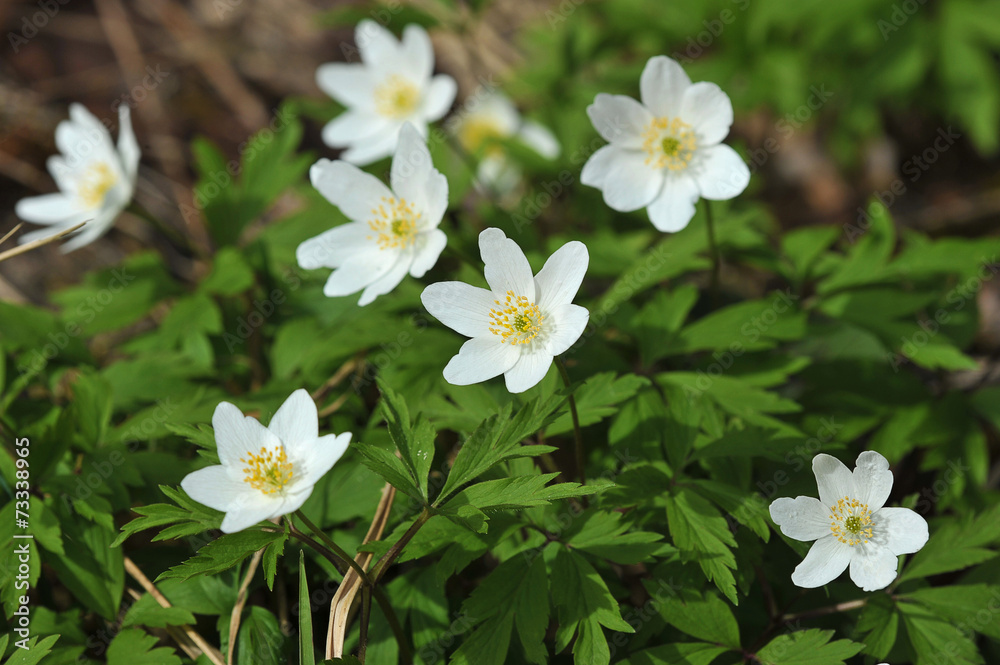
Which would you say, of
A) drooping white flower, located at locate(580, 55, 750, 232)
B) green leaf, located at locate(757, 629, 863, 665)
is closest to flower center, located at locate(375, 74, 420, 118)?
drooping white flower, located at locate(580, 55, 750, 232)

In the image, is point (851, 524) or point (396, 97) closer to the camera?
point (851, 524)

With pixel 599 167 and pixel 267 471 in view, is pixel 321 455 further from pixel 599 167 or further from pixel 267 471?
pixel 599 167

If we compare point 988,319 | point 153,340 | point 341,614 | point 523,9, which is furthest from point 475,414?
point 523,9

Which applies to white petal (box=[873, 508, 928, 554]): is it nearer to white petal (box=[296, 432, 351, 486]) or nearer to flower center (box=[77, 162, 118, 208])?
white petal (box=[296, 432, 351, 486])

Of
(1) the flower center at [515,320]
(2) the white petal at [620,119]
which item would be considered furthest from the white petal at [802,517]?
(2) the white petal at [620,119]

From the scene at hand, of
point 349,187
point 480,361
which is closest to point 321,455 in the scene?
point 480,361
